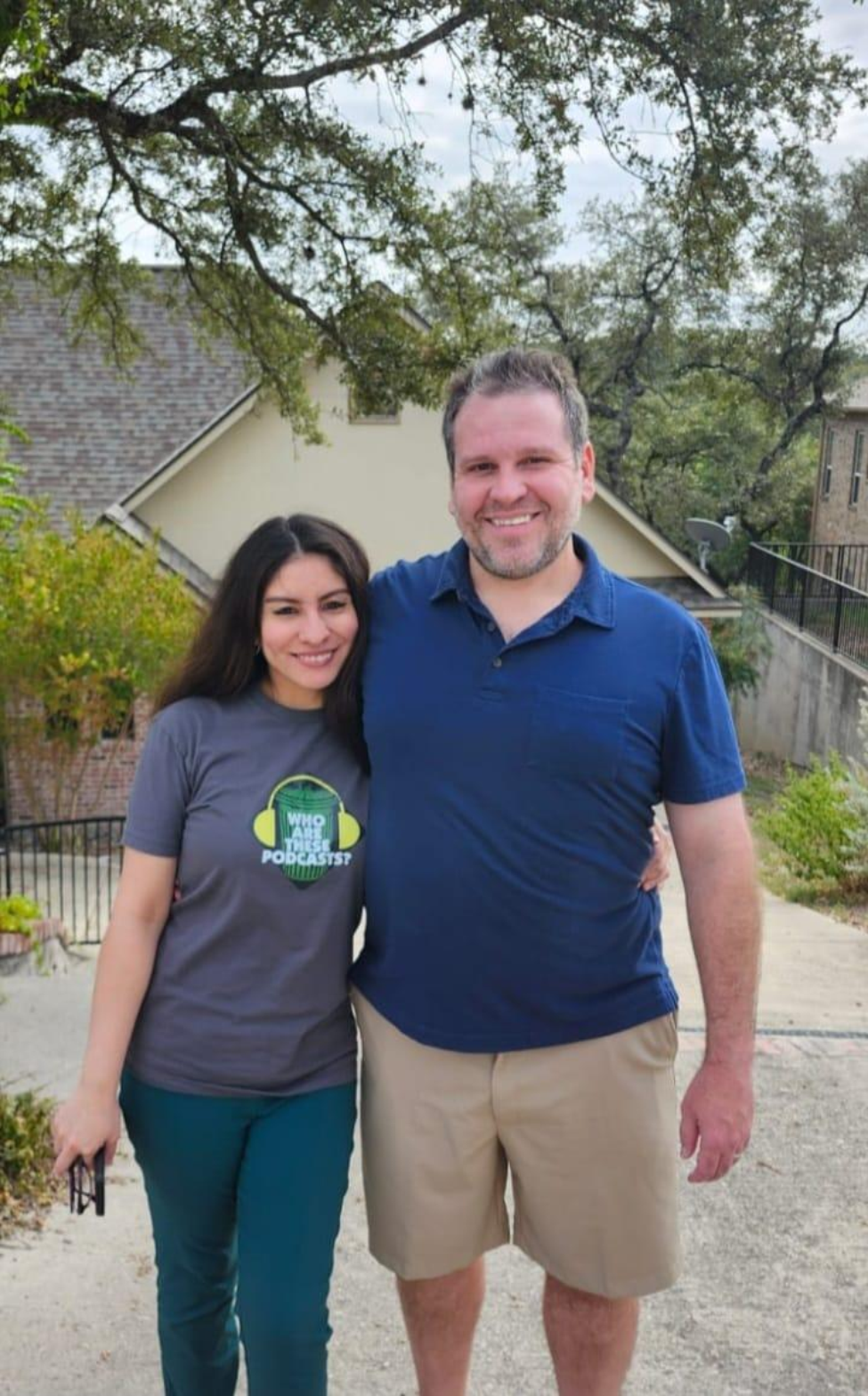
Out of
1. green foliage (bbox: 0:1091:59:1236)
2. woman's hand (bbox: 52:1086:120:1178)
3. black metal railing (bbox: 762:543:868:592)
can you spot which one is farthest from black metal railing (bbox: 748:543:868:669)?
woman's hand (bbox: 52:1086:120:1178)

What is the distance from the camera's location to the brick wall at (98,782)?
18.4 meters

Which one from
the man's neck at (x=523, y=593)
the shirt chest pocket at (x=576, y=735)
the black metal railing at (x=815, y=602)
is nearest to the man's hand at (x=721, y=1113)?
the shirt chest pocket at (x=576, y=735)

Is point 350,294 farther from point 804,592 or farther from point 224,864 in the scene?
point 804,592

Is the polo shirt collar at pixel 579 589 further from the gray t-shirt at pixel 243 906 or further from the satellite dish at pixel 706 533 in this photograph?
the satellite dish at pixel 706 533

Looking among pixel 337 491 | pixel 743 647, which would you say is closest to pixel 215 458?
pixel 337 491

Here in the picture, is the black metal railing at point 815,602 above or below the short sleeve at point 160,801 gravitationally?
below

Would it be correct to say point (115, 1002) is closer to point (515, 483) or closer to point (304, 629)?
point (304, 629)

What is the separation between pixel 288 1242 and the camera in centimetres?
300

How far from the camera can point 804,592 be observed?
89.3ft

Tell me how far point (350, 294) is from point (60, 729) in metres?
8.48

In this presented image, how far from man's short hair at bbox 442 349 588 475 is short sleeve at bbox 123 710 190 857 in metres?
0.90

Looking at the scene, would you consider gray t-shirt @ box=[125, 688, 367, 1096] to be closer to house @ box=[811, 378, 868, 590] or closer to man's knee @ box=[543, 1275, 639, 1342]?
man's knee @ box=[543, 1275, 639, 1342]

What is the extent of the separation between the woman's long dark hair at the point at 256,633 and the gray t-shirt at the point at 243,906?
93 mm

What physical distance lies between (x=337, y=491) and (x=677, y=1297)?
1832cm
